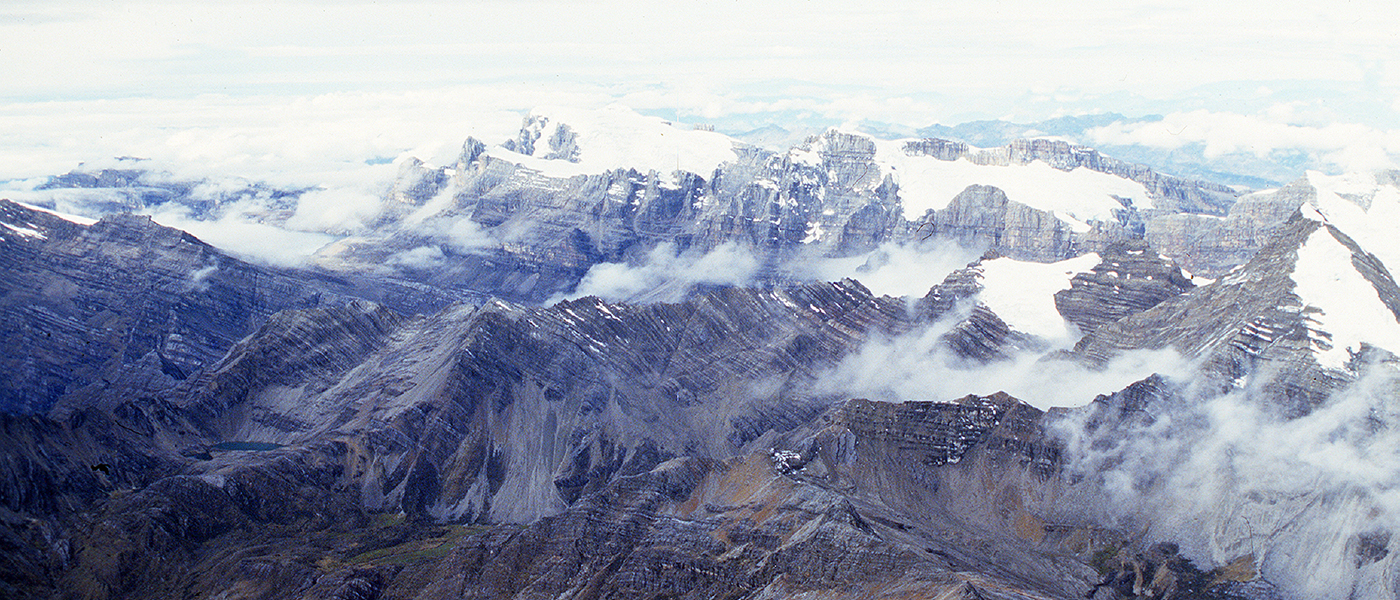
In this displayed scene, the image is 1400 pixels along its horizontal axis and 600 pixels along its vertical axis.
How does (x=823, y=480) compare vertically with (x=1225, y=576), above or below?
above

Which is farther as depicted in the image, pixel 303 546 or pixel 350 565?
pixel 303 546

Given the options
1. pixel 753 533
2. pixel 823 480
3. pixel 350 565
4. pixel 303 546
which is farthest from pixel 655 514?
pixel 303 546

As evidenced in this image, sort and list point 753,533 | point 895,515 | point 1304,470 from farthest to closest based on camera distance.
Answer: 1. point 1304,470
2. point 895,515
3. point 753,533

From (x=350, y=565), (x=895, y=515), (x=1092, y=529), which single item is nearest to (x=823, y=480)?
(x=895, y=515)

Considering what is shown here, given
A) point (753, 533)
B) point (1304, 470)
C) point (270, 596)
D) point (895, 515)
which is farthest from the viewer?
point (1304, 470)

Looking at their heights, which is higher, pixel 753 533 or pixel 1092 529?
pixel 753 533

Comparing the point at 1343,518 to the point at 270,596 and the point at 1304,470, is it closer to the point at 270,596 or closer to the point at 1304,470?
the point at 1304,470

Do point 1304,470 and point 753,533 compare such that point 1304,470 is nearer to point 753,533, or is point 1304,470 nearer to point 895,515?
point 895,515

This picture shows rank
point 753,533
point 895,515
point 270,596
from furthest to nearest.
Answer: point 895,515
point 270,596
point 753,533

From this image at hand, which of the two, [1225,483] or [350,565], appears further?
[1225,483]
